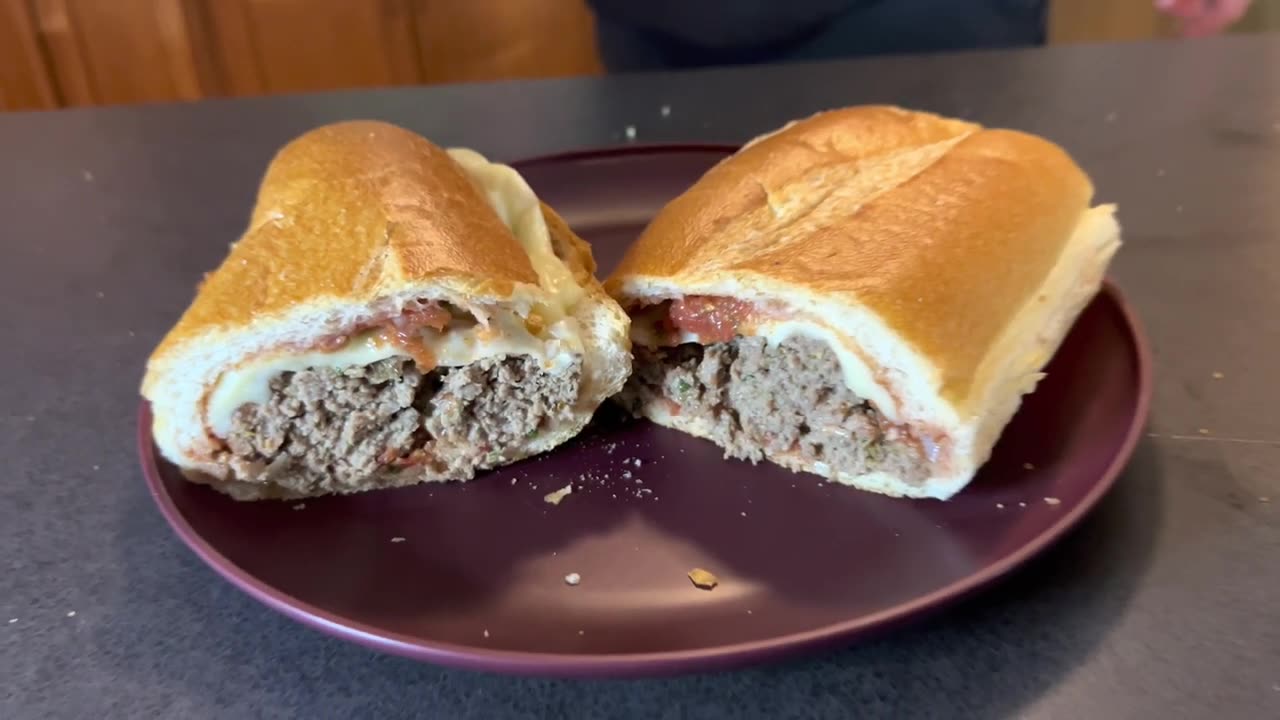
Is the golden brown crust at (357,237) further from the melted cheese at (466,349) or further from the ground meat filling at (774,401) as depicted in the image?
the ground meat filling at (774,401)

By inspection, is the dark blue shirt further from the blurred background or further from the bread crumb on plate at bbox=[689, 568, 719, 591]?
the bread crumb on plate at bbox=[689, 568, 719, 591]

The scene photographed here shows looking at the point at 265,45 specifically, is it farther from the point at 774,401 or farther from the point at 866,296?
the point at 866,296

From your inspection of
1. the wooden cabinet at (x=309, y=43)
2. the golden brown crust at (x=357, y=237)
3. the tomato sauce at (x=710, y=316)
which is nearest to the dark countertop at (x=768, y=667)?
the golden brown crust at (x=357, y=237)

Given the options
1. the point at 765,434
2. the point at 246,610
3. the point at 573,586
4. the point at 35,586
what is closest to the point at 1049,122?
the point at 765,434

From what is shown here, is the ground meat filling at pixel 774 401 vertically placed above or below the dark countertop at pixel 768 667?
above

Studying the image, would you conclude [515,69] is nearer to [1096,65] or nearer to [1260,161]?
[1096,65]

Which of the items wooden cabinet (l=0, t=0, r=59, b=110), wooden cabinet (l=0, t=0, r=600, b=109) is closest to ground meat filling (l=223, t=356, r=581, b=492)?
wooden cabinet (l=0, t=0, r=600, b=109)
